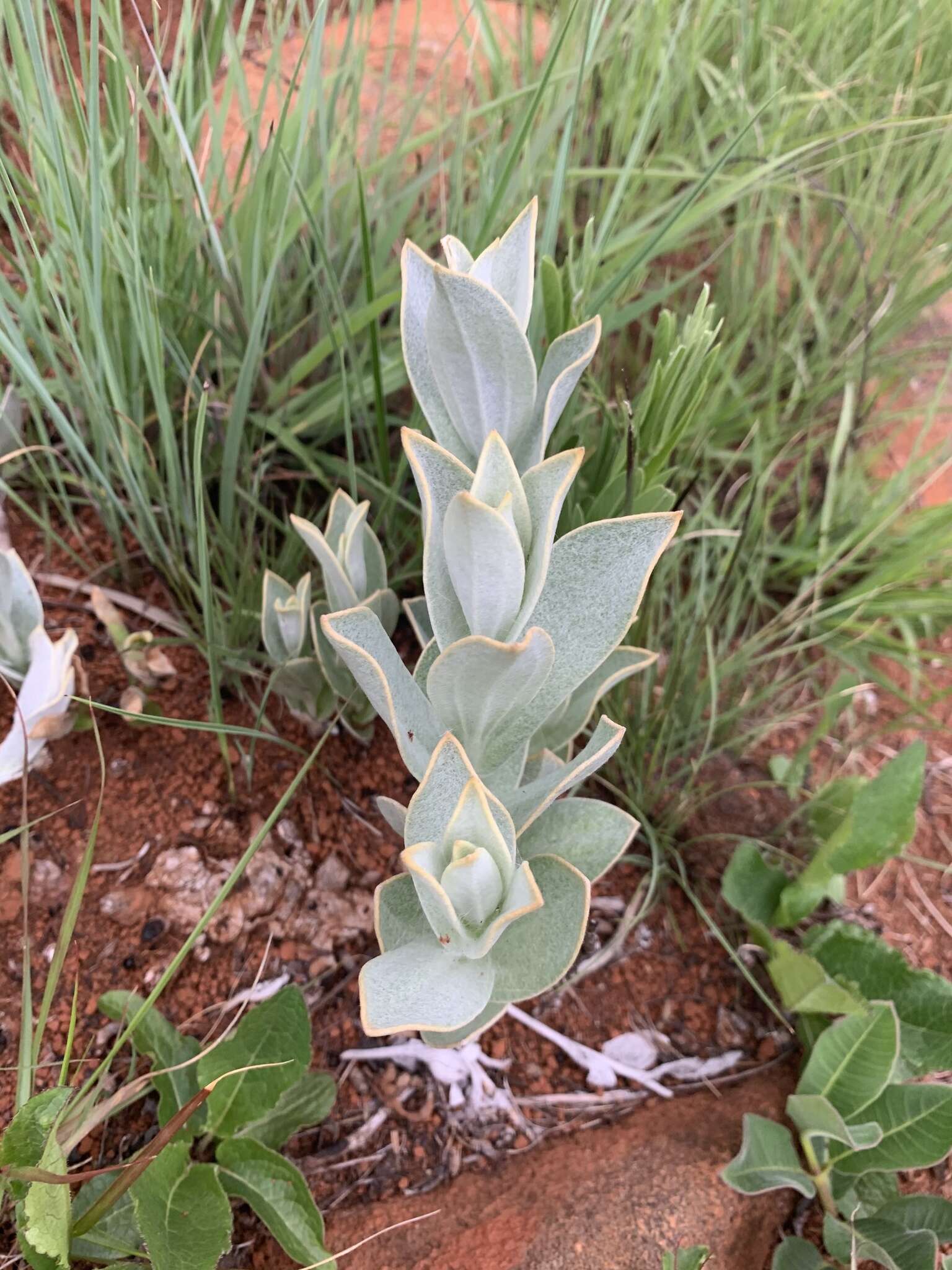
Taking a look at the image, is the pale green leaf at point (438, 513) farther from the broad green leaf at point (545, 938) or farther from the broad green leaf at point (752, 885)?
the broad green leaf at point (752, 885)

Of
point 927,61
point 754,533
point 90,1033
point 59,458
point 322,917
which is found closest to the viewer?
point 90,1033

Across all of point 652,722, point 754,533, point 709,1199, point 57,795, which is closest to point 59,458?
point 57,795

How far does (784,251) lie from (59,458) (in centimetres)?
118

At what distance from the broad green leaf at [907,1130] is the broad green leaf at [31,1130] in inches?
27.1

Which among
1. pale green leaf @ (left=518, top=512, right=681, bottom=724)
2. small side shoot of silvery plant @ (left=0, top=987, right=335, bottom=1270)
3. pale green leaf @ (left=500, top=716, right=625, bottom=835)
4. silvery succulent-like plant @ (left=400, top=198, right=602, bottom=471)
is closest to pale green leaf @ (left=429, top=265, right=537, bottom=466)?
silvery succulent-like plant @ (left=400, top=198, right=602, bottom=471)

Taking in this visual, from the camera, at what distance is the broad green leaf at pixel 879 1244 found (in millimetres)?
738

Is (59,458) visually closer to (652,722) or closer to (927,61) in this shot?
(652,722)

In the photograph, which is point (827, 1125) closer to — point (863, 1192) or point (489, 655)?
point (863, 1192)

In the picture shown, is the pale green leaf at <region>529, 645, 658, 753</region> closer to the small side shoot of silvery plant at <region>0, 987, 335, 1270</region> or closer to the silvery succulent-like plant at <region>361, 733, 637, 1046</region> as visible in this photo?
the silvery succulent-like plant at <region>361, 733, 637, 1046</region>

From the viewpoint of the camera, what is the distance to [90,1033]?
2.43ft

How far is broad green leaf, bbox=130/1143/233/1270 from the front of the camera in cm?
59

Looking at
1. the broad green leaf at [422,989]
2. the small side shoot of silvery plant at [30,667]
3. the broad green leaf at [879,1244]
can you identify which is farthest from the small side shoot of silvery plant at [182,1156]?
the broad green leaf at [879,1244]

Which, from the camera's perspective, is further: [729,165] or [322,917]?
[729,165]

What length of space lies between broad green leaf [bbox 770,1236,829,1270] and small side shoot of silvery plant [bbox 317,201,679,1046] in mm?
398
